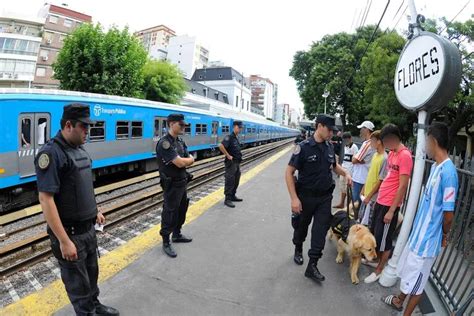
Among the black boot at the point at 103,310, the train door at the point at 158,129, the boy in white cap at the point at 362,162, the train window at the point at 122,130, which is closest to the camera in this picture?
the black boot at the point at 103,310

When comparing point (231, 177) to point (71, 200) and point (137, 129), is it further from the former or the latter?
point (137, 129)

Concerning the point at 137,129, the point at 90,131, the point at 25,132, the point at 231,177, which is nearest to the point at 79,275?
the point at 231,177

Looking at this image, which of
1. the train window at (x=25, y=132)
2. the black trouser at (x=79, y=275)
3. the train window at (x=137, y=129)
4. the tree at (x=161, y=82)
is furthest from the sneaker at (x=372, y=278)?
the tree at (x=161, y=82)

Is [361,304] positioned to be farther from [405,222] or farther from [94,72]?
[94,72]

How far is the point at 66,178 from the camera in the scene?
2.35 meters

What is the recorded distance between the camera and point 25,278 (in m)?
3.72

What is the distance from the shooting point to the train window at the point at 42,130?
24.0 feet

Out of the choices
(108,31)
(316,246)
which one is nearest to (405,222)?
(316,246)

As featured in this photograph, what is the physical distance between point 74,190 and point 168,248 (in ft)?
6.32

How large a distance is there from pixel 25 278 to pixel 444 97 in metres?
4.95

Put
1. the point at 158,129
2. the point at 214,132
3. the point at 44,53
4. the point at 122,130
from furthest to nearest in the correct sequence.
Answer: the point at 44,53, the point at 214,132, the point at 158,129, the point at 122,130

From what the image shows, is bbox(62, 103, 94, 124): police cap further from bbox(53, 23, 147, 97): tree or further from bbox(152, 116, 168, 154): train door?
bbox(53, 23, 147, 97): tree

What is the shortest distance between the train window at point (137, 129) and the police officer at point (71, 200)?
29.0 ft

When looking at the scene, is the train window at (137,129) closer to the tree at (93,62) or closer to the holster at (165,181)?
the holster at (165,181)
